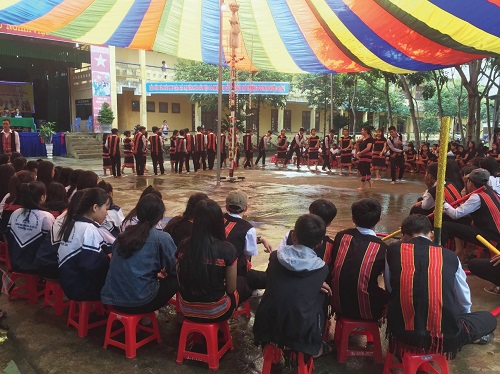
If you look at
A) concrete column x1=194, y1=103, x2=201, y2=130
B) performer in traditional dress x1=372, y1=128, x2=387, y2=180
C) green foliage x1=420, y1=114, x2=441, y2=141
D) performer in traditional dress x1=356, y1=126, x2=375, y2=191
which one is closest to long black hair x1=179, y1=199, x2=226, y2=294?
performer in traditional dress x1=356, y1=126, x2=375, y2=191

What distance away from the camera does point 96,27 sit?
279 inches

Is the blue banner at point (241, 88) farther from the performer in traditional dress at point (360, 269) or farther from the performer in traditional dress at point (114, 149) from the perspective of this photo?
the performer in traditional dress at point (360, 269)

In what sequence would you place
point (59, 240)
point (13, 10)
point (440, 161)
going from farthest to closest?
point (13, 10) < point (59, 240) < point (440, 161)

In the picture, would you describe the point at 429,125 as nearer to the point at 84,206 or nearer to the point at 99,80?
the point at 99,80

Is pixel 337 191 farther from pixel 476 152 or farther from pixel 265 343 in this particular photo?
pixel 265 343

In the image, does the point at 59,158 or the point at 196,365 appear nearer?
the point at 196,365

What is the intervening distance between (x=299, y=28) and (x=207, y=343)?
6.29 metres

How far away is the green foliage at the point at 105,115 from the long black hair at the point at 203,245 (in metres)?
19.0

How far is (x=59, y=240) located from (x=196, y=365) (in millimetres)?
1342

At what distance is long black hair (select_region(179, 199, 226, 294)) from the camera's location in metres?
2.51

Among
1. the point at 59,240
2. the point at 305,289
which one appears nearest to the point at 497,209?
the point at 305,289

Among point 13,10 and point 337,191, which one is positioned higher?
point 13,10

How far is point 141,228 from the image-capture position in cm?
270

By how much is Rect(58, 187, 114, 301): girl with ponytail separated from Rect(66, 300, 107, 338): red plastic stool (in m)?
0.09
